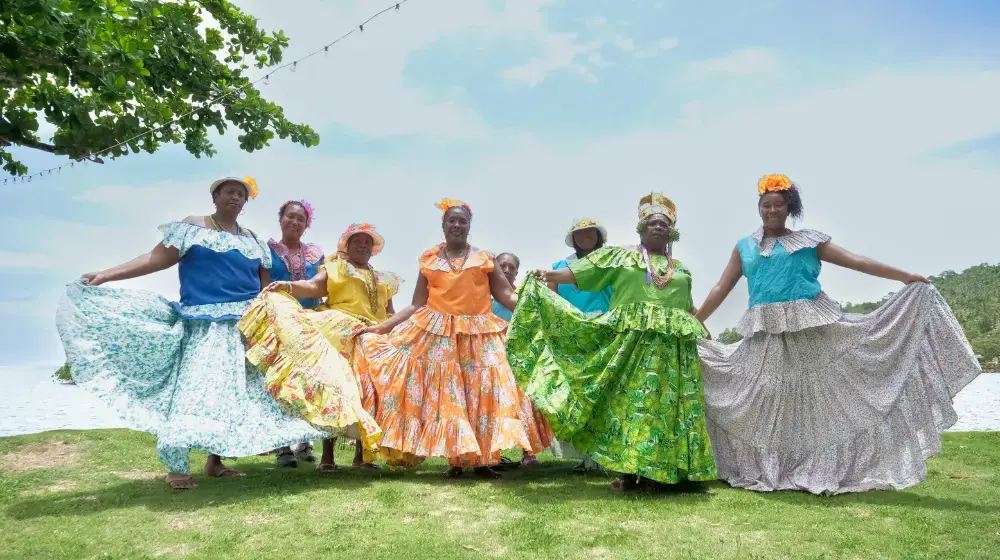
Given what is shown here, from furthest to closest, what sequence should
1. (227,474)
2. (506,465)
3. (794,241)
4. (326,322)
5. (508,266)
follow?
(508,266) → (506,465) → (326,322) → (227,474) → (794,241)

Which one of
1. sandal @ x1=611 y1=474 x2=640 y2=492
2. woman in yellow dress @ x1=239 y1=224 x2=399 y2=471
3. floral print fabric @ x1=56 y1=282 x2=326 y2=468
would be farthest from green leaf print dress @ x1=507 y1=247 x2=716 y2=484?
floral print fabric @ x1=56 y1=282 x2=326 y2=468

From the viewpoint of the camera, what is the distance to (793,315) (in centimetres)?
525

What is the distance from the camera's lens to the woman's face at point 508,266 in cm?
781

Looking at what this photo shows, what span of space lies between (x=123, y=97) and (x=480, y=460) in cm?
740

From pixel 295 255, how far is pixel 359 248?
0.79 metres

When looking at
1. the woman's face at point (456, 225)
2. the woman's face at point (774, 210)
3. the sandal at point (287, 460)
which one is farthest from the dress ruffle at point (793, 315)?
the sandal at point (287, 460)

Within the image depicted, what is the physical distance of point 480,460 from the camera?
5.48 metres

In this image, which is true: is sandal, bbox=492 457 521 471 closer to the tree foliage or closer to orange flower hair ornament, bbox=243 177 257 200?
orange flower hair ornament, bbox=243 177 257 200

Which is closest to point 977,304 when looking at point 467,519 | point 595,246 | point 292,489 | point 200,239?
point 595,246

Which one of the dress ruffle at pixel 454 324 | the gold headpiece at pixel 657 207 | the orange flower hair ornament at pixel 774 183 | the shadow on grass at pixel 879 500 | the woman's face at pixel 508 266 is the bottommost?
the shadow on grass at pixel 879 500

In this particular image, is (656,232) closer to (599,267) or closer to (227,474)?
(599,267)

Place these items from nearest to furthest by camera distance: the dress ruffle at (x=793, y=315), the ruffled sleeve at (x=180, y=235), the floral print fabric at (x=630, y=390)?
the floral print fabric at (x=630, y=390), the dress ruffle at (x=793, y=315), the ruffled sleeve at (x=180, y=235)

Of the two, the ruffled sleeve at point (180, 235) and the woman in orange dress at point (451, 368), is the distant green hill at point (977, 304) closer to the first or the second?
the woman in orange dress at point (451, 368)

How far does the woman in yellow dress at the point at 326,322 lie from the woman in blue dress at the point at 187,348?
0.56ft
